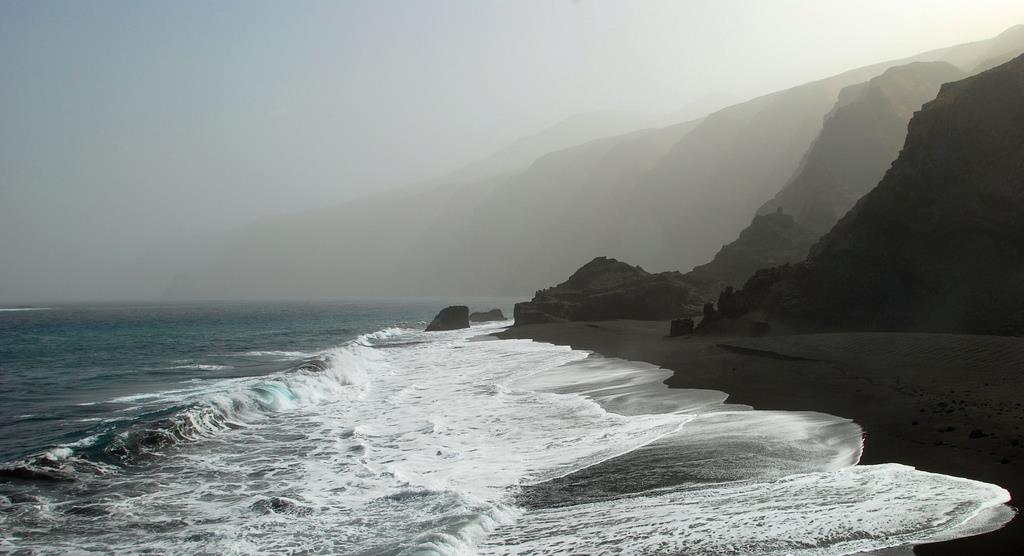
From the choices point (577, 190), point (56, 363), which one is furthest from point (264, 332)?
point (577, 190)

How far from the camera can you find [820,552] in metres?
5.08

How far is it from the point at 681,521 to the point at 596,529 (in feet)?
2.71

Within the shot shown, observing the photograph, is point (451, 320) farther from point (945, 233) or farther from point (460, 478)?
point (460, 478)

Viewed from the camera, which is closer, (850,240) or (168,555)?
(168,555)

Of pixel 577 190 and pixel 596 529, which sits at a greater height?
pixel 577 190

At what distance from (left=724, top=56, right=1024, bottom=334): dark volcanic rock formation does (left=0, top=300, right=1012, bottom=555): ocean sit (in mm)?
12005

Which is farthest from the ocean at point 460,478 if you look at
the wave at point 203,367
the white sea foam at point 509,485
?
the wave at point 203,367

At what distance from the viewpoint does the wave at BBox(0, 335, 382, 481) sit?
9898mm

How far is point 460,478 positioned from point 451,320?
45.9 metres

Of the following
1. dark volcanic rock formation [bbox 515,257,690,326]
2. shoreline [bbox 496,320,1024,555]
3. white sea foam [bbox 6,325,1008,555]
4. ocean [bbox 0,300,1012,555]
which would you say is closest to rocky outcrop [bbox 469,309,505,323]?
dark volcanic rock formation [bbox 515,257,690,326]

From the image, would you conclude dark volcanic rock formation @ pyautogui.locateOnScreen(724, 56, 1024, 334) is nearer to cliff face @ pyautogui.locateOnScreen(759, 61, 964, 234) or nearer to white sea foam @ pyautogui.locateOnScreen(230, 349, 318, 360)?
white sea foam @ pyautogui.locateOnScreen(230, 349, 318, 360)

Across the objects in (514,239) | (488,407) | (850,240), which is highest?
(514,239)

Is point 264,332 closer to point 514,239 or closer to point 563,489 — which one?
point 563,489

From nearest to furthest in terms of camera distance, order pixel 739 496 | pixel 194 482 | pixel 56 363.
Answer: pixel 739 496 → pixel 194 482 → pixel 56 363
